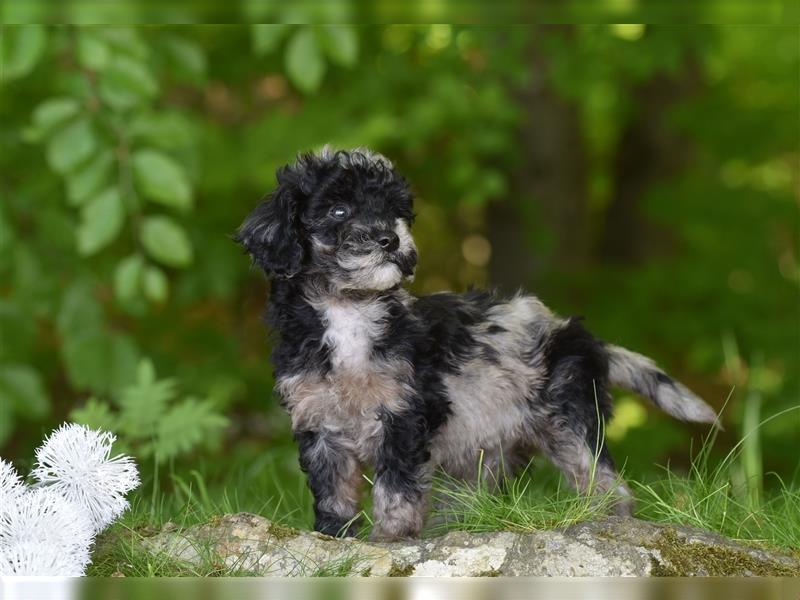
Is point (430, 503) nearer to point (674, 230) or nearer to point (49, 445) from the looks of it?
point (49, 445)

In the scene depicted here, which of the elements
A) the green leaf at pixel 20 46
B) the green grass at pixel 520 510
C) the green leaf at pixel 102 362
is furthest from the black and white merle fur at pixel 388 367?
the green leaf at pixel 102 362

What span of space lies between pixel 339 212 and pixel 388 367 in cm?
52

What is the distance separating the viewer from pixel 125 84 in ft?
16.1

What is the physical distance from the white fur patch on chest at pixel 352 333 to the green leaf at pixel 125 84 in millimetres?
2175

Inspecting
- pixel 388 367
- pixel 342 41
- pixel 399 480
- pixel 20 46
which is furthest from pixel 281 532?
pixel 20 46

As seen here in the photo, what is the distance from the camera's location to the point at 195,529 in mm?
3234

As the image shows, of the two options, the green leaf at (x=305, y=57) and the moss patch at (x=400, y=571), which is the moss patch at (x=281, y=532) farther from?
the green leaf at (x=305, y=57)

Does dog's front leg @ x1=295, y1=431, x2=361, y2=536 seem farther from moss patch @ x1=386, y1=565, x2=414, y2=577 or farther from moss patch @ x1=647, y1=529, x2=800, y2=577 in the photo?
moss patch @ x1=647, y1=529, x2=800, y2=577

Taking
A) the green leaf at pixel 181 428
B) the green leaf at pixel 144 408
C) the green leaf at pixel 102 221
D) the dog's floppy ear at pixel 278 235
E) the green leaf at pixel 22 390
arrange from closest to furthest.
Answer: the dog's floppy ear at pixel 278 235 < the green leaf at pixel 181 428 < the green leaf at pixel 144 408 < the green leaf at pixel 102 221 < the green leaf at pixel 22 390

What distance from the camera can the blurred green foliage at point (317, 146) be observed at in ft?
16.3

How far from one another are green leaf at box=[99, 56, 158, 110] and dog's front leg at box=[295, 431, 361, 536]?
92.1 inches

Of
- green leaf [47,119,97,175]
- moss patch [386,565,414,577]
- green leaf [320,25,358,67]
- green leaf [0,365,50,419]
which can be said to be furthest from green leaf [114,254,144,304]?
moss patch [386,565,414,577]

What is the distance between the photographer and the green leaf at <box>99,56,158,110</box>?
4.83 metres

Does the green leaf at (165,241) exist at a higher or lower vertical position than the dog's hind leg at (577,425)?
higher
